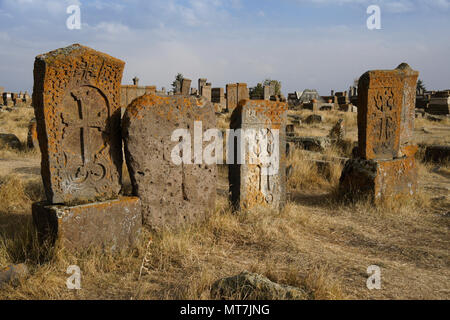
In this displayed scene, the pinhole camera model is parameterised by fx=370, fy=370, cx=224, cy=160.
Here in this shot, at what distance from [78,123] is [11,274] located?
1.44 metres

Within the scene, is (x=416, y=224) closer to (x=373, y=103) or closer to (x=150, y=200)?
(x=373, y=103)

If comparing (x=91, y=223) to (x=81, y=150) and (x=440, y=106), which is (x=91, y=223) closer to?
(x=81, y=150)

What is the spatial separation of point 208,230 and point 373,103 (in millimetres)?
3099

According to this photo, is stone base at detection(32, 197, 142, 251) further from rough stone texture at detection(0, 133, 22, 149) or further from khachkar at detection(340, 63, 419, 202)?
rough stone texture at detection(0, 133, 22, 149)

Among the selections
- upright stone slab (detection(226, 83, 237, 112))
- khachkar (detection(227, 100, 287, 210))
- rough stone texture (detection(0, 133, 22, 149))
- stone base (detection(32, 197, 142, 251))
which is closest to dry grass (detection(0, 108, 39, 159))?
rough stone texture (detection(0, 133, 22, 149))

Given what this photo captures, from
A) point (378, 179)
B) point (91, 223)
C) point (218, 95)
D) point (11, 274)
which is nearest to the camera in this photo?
point (11, 274)

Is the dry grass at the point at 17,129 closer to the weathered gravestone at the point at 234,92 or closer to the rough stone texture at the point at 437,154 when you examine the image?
the weathered gravestone at the point at 234,92

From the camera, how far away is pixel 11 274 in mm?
2760

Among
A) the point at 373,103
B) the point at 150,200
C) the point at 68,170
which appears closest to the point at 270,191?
the point at 150,200

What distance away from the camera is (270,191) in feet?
15.7

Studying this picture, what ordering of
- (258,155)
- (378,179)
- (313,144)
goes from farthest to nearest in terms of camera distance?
(313,144) → (378,179) → (258,155)

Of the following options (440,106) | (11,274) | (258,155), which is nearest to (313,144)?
(258,155)

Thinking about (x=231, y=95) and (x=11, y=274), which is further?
(x=231, y=95)

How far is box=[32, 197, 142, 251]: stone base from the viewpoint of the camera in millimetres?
3242
